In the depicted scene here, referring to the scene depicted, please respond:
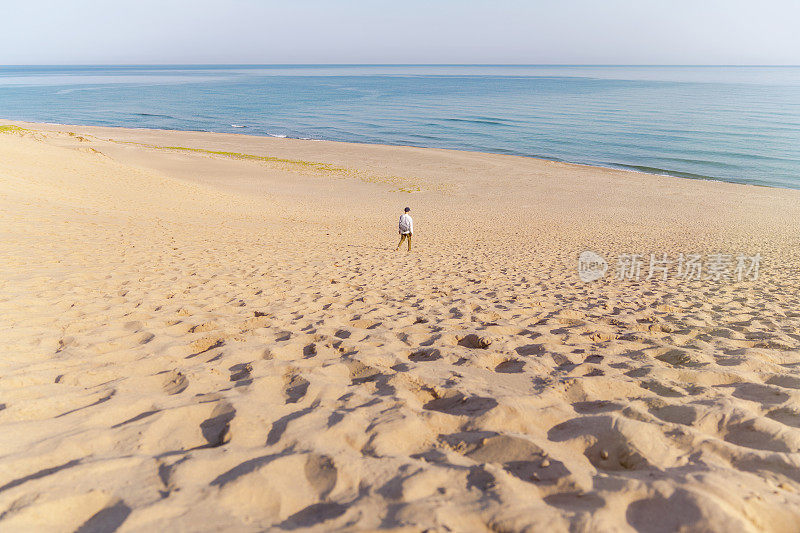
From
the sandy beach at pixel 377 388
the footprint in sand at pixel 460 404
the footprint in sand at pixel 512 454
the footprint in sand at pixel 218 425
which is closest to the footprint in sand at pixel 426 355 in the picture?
the sandy beach at pixel 377 388

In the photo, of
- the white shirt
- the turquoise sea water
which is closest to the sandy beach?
the white shirt

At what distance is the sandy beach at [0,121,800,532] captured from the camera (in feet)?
7.28

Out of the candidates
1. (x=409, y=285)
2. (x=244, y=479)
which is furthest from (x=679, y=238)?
(x=244, y=479)

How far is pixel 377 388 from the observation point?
3.67 metres

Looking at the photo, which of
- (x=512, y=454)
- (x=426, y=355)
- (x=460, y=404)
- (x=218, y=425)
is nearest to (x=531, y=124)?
(x=426, y=355)

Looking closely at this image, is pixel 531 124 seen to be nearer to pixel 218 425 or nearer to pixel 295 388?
pixel 295 388

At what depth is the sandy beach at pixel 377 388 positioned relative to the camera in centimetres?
222

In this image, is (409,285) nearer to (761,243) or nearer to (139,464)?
(139,464)

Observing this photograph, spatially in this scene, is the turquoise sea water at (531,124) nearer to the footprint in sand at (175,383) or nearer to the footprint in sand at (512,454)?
the footprint in sand at (512,454)

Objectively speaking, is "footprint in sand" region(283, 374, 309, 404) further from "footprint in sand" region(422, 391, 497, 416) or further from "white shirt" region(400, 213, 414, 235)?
"white shirt" region(400, 213, 414, 235)

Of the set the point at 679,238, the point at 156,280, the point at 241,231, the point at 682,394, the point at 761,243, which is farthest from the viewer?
the point at 679,238

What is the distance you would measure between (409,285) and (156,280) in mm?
4029

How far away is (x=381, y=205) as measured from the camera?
20891mm

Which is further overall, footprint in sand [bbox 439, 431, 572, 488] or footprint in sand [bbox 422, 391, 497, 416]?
footprint in sand [bbox 422, 391, 497, 416]
